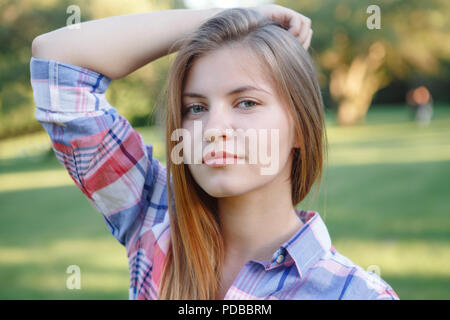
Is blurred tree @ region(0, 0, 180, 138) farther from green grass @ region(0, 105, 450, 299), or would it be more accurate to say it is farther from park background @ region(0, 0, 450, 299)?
green grass @ region(0, 105, 450, 299)

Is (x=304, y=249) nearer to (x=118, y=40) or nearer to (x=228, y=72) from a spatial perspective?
(x=228, y=72)

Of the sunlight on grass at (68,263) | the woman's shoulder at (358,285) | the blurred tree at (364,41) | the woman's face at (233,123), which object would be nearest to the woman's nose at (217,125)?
the woman's face at (233,123)

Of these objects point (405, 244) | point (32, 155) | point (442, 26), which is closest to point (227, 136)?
point (405, 244)

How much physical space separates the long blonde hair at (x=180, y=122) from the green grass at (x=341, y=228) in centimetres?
34

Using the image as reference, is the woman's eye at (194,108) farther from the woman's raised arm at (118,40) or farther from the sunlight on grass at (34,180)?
the sunlight on grass at (34,180)

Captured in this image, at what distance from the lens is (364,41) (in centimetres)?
2528

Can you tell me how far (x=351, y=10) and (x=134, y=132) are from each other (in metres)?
25.0

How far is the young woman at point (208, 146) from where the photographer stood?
4.92 ft

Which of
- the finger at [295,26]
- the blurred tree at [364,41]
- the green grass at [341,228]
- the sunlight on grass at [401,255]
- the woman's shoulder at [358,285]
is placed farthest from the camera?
the blurred tree at [364,41]

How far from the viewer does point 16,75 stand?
15.1 meters

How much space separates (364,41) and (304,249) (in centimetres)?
2564

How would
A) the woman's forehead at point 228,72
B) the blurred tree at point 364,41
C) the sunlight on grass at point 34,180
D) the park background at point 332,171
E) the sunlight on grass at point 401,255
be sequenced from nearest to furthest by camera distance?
the woman's forehead at point 228,72, the sunlight on grass at point 401,255, the park background at point 332,171, the sunlight on grass at point 34,180, the blurred tree at point 364,41

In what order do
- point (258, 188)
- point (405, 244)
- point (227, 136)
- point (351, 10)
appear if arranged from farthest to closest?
1. point (351, 10)
2. point (405, 244)
3. point (258, 188)
4. point (227, 136)
